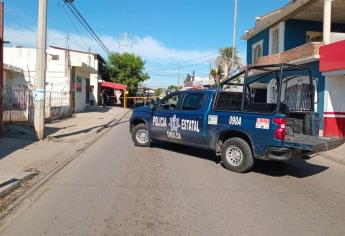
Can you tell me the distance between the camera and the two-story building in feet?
66.3

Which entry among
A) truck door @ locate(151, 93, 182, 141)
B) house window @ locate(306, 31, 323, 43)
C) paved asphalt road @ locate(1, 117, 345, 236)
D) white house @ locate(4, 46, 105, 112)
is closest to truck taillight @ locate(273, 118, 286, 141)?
paved asphalt road @ locate(1, 117, 345, 236)

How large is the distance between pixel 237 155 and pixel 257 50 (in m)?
23.8

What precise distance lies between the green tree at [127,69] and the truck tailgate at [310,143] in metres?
50.1

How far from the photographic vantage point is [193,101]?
1227 centimetres

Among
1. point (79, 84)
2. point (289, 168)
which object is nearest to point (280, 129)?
point (289, 168)

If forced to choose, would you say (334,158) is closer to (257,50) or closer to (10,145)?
(10,145)

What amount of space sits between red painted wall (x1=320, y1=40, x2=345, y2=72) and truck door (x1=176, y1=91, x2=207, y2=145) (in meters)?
7.51

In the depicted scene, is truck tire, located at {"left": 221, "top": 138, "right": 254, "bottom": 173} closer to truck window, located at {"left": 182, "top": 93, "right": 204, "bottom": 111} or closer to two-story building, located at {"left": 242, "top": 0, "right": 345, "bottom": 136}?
truck window, located at {"left": 182, "top": 93, "right": 204, "bottom": 111}

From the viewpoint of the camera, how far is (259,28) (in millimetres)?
31281

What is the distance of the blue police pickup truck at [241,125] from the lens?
9758mm

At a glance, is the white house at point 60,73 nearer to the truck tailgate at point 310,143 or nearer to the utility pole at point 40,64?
the utility pole at point 40,64

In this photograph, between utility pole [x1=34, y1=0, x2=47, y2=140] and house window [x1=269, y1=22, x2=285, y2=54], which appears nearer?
utility pole [x1=34, y1=0, x2=47, y2=140]

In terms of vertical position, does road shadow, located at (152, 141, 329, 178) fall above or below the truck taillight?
below

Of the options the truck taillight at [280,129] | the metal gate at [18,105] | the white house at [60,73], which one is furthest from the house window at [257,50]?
the truck taillight at [280,129]
